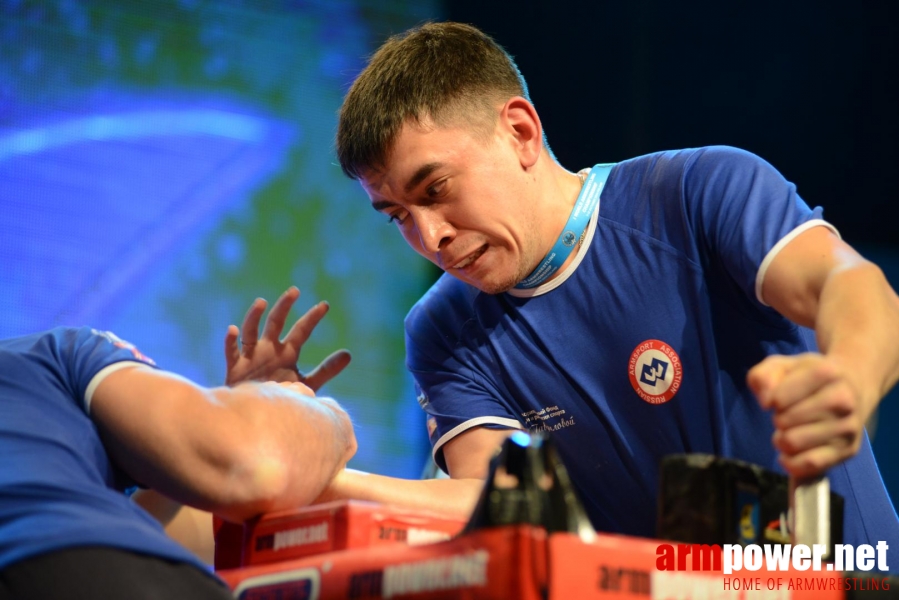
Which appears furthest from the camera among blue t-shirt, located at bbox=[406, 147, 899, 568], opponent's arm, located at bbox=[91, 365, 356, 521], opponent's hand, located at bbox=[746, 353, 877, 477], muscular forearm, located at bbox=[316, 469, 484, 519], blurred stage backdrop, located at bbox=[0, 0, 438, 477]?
blurred stage backdrop, located at bbox=[0, 0, 438, 477]

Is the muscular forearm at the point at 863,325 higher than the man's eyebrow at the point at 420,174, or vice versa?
the man's eyebrow at the point at 420,174

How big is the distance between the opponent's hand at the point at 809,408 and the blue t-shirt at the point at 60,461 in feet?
2.00

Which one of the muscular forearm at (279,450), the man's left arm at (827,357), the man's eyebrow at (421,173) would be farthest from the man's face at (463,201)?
the muscular forearm at (279,450)

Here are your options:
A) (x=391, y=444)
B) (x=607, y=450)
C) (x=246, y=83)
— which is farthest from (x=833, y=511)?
(x=246, y=83)

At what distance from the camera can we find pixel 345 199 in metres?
3.67

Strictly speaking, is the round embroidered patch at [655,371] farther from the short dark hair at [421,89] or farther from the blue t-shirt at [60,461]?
the blue t-shirt at [60,461]

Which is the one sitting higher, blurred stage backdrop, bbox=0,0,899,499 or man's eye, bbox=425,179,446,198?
blurred stage backdrop, bbox=0,0,899,499

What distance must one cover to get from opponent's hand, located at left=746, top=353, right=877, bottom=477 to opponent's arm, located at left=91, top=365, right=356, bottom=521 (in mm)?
545

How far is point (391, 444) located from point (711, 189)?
2.19 m

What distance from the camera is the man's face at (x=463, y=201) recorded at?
1.80m

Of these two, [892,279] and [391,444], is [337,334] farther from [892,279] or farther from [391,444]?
[892,279]

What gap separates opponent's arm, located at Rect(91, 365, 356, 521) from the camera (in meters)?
1.07

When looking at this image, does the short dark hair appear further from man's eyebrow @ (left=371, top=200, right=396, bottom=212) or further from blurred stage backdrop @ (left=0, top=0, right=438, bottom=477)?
blurred stage backdrop @ (left=0, top=0, right=438, bottom=477)

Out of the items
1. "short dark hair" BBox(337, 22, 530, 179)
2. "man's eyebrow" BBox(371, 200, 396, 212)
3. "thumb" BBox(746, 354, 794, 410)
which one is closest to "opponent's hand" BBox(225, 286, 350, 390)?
"man's eyebrow" BBox(371, 200, 396, 212)
